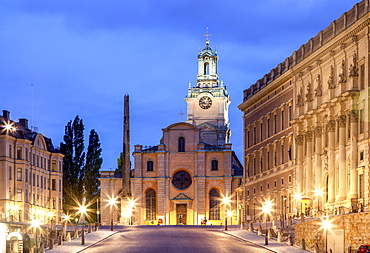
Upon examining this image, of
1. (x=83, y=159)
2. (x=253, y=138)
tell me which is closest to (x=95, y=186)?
(x=83, y=159)

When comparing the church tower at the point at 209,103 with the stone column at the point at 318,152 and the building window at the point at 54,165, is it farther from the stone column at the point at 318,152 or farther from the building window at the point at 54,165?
the stone column at the point at 318,152

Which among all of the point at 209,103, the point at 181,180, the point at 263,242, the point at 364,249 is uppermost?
the point at 209,103

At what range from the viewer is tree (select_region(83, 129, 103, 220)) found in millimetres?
133750

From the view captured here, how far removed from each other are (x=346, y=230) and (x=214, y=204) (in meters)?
74.3

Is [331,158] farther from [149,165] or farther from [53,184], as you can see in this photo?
[53,184]

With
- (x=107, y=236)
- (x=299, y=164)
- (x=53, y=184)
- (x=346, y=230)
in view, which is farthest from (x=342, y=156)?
(x=53, y=184)

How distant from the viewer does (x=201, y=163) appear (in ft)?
449

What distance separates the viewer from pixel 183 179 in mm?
137875

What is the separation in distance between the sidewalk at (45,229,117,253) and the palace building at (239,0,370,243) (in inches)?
738

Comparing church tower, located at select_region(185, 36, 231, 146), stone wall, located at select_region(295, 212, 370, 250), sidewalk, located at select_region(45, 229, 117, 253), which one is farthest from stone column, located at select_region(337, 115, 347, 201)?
church tower, located at select_region(185, 36, 231, 146)

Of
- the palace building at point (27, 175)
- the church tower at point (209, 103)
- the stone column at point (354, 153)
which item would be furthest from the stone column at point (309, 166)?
the church tower at point (209, 103)

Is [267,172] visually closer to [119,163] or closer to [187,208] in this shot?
[187,208]

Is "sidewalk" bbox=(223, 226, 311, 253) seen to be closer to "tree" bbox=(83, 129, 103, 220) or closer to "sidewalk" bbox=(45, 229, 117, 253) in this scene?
"sidewalk" bbox=(45, 229, 117, 253)

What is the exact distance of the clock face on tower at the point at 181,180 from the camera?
137250 millimetres
